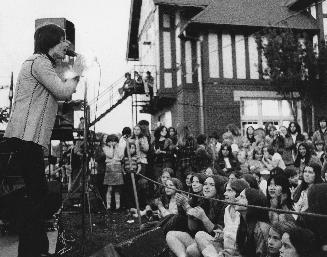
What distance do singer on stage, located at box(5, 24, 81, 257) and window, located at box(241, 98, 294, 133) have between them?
13.1m

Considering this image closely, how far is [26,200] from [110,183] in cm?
560

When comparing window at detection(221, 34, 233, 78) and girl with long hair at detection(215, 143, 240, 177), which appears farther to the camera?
window at detection(221, 34, 233, 78)

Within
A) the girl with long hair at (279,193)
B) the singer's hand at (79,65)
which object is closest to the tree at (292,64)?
the girl with long hair at (279,193)

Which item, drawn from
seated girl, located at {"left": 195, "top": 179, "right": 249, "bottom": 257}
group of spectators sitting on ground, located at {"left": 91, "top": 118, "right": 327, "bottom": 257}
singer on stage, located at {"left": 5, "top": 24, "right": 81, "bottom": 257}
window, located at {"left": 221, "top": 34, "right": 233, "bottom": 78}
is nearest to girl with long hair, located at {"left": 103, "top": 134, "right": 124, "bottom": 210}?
group of spectators sitting on ground, located at {"left": 91, "top": 118, "right": 327, "bottom": 257}

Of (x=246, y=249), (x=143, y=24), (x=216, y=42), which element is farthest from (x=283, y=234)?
(x=143, y=24)

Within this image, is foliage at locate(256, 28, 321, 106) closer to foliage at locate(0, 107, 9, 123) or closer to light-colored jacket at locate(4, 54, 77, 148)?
foliage at locate(0, 107, 9, 123)

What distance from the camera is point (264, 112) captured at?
1583cm

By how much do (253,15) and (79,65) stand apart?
1391 cm

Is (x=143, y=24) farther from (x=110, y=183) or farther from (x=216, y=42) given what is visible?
(x=110, y=183)

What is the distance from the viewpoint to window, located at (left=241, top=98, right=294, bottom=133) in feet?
51.3

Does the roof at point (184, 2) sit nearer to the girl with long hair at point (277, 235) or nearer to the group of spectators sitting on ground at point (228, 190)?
the group of spectators sitting on ground at point (228, 190)

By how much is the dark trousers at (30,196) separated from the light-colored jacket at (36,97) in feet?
0.24

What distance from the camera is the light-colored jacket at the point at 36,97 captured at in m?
2.93

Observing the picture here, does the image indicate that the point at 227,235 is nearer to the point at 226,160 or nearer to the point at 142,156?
the point at 226,160
